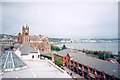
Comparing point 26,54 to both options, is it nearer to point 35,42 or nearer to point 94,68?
point 94,68

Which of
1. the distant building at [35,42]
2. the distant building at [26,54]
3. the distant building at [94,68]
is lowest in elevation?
the distant building at [94,68]

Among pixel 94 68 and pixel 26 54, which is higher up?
pixel 26 54

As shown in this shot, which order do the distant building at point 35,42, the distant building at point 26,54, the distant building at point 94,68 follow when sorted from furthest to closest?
the distant building at point 35,42 < the distant building at point 26,54 < the distant building at point 94,68

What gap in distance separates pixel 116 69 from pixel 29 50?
4.97 meters

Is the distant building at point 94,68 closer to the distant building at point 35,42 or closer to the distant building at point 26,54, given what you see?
the distant building at point 26,54

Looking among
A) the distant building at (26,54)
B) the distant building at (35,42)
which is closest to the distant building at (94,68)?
the distant building at (26,54)

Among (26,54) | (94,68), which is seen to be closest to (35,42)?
(26,54)

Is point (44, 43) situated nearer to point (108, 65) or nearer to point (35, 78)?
point (108, 65)

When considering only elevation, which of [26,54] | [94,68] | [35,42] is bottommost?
[94,68]

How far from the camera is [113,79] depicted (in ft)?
15.7

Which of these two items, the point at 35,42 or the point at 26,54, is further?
the point at 35,42

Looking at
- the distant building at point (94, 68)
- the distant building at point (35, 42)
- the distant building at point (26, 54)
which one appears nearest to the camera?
the distant building at point (94, 68)

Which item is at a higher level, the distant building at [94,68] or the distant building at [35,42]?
the distant building at [35,42]

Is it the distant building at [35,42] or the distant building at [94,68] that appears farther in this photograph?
the distant building at [35,42]
